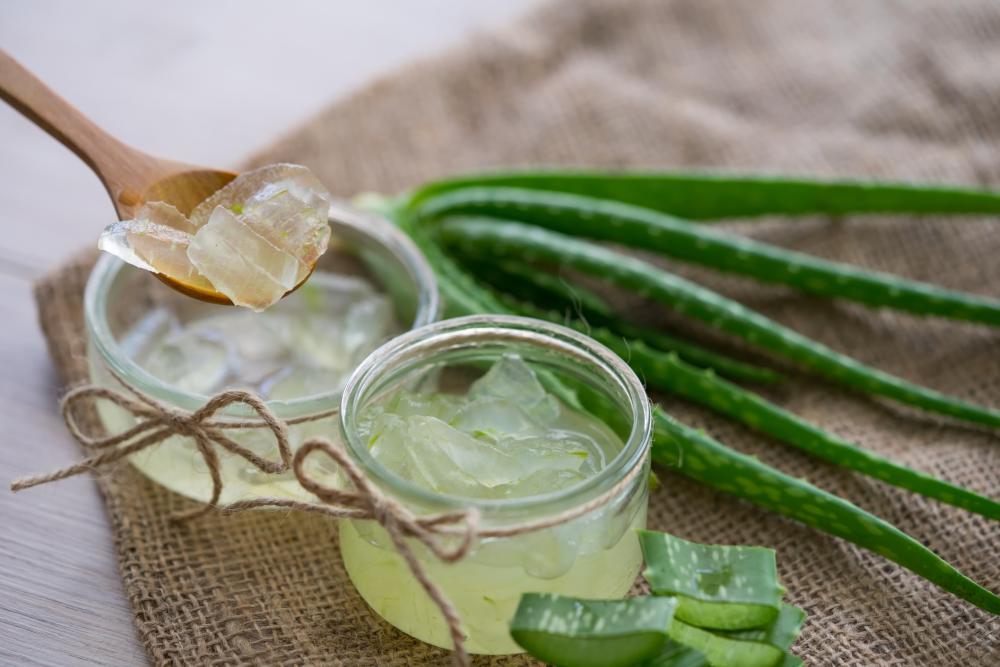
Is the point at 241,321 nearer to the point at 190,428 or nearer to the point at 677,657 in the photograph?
the point at 190,428

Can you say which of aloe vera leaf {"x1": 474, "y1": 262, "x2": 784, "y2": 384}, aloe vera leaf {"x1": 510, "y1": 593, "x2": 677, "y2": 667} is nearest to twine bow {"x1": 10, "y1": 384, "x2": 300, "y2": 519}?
aloe vera leaf {"x1": 510, "y1": 593, "x2": 677, "y2": 667}

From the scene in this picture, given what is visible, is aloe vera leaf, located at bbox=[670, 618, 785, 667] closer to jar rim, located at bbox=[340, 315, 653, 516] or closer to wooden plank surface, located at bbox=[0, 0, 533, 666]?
jar rim, located at bbox=[340, 315, 653, 516]

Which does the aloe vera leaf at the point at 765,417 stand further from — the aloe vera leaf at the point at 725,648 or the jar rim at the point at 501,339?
the aloe vera leaf at the point at 725,648

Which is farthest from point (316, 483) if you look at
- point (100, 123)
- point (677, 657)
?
point (100, 123)

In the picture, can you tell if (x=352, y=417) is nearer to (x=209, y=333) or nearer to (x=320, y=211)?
(x=320, y=211)

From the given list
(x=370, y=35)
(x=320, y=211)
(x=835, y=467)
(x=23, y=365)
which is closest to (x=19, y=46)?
(x=370, y=35)

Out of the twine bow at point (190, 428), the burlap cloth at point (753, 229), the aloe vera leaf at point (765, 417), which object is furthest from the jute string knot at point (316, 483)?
the aloe vera leaf at point (765, 417)
